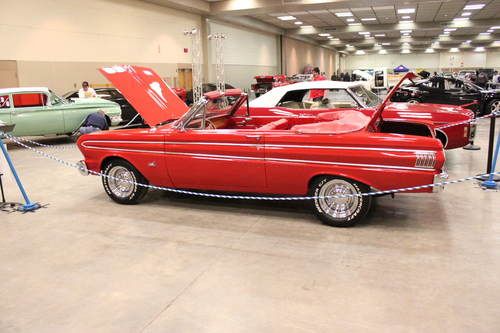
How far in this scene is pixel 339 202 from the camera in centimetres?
492

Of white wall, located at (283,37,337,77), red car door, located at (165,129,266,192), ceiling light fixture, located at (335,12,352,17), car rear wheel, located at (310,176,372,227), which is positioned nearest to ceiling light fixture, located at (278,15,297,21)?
ceiling light fixture, located at (335,12,352,17)

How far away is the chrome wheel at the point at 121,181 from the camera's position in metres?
6.00

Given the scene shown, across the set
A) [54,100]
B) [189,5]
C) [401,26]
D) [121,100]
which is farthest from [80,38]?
[401,26]

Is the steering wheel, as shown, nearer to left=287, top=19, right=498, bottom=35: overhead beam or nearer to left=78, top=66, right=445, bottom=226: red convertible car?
left=78, top=66, right=445, bottom=226: red convertible car

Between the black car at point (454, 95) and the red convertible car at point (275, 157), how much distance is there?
31.1 ft

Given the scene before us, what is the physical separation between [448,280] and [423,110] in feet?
15.3

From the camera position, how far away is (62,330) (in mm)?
3125

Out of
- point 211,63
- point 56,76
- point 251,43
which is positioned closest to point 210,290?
point 56,76

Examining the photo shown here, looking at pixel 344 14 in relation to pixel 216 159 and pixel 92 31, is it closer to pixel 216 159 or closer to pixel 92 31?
pixel 92 31

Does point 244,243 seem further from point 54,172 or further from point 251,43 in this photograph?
point 251,43

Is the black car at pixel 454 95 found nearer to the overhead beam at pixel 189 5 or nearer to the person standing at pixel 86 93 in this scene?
the overhead beam at pixel 189 5

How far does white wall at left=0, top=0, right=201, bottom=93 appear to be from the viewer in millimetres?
13570

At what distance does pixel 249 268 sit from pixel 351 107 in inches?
180

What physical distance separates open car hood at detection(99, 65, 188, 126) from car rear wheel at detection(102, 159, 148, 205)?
0.95 m
